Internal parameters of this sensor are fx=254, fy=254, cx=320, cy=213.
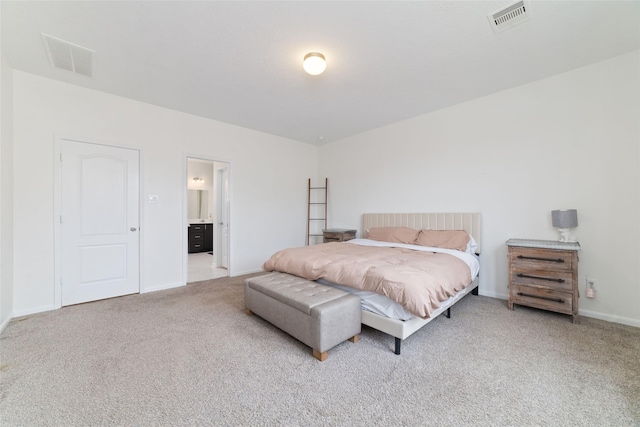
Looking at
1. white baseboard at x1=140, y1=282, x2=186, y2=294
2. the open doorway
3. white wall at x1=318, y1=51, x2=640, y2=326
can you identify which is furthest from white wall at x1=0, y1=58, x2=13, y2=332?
white wall at x1=318, y1=51, x2=640, y2=326

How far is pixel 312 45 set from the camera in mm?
2404

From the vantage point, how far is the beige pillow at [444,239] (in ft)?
11.1

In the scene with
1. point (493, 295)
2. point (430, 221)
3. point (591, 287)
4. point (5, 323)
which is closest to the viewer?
point (5, 323)

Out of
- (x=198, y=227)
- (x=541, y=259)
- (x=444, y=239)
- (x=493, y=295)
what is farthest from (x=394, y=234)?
(x=198, y=227)

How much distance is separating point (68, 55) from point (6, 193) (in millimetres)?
1568

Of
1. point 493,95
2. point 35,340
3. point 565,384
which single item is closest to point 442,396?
point 565,384

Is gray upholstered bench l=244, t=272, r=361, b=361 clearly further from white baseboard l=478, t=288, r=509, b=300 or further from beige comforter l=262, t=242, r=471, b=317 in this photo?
white baseboard l=478, t=288, r=509, b=300

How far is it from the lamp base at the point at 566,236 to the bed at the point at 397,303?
0.83m

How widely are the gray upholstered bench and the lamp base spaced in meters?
2.55

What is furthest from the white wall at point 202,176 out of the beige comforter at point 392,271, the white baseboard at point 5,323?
the beige comforter at point 392,271

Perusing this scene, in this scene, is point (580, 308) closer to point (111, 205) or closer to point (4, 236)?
point (111, 205)

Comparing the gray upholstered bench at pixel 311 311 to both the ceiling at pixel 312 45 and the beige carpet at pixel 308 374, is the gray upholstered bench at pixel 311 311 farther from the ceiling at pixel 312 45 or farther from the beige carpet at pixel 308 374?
the ceiling at pixel 312 45

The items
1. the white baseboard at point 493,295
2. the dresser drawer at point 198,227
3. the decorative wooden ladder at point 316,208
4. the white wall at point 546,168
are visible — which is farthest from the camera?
the dresser drawer at point 198,227

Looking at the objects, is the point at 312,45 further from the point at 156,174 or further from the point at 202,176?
the point at 202,176
